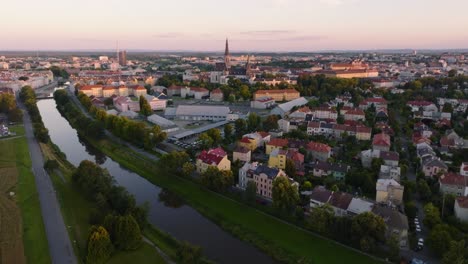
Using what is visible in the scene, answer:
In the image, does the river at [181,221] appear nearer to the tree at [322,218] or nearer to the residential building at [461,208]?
the tree at [322,218]

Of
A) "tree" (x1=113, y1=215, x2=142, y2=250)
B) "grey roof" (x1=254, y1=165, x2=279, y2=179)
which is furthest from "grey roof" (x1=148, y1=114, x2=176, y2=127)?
"tree" (x1=113, y1=215, x2=142, y2=250)

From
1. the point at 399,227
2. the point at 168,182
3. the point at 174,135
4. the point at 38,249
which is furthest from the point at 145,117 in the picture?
the point at 399,227

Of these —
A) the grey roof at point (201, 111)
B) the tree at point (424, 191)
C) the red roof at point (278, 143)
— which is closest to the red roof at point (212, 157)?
the red roof at point (278, 143)

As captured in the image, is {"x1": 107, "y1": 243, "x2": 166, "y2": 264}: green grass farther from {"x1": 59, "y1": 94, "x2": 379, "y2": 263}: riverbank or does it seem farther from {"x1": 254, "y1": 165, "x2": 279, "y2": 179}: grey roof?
{"x1": 254, "y1": 165, "x2": 279, "y2": 179}: grey roof

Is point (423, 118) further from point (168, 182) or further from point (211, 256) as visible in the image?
point (211, 256)

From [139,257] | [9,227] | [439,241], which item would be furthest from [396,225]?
[9,227]

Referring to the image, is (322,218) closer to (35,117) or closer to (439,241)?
(439,241)

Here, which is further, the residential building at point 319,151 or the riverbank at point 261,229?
the residential building at point 319,151
